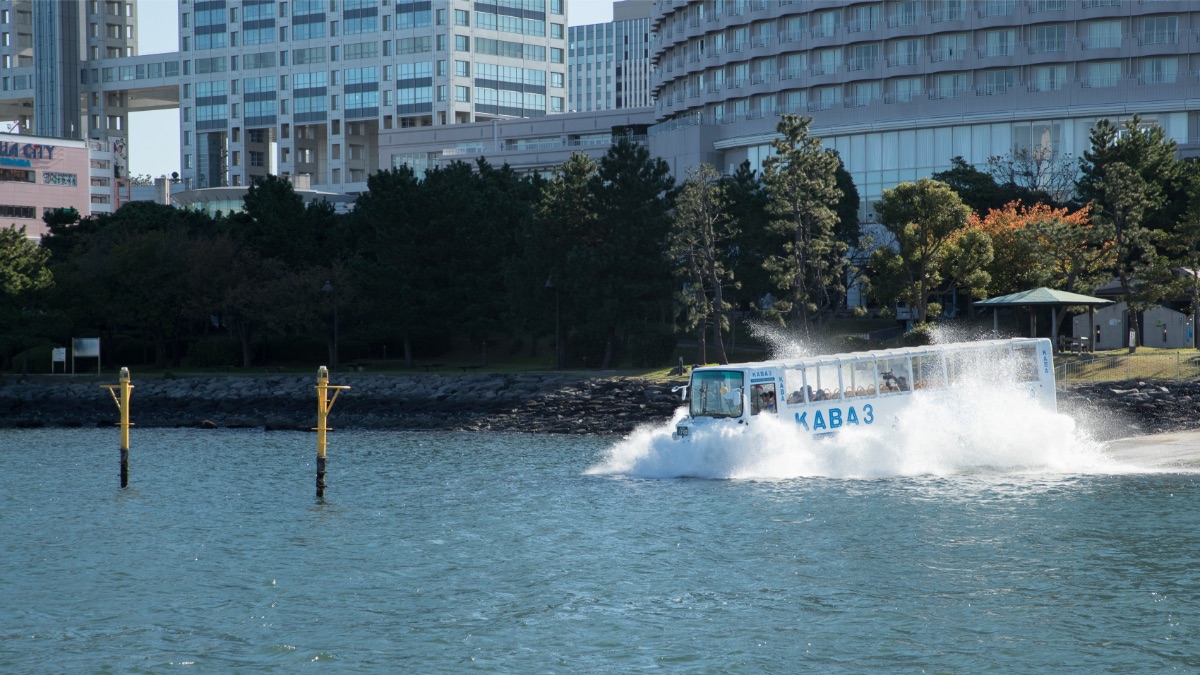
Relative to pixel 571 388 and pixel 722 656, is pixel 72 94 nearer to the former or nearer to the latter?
pixel 571 388

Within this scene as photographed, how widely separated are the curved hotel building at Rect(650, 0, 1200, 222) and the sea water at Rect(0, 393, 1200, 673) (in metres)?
61.0

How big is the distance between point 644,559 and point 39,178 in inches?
5751

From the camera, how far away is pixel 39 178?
15688 centimetres

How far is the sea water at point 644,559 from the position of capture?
2239cm

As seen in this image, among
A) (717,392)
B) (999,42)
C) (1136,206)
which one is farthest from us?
(999,42)

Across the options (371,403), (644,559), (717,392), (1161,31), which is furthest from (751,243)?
(644,559)

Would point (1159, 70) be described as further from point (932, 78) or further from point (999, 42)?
point (932, 78)

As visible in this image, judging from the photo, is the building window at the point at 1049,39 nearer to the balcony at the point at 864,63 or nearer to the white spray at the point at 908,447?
the balcony at the point at 864,63

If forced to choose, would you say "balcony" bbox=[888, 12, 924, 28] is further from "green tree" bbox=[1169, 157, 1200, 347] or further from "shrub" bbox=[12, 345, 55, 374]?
"shrub" bbox=[12, 345, 55, 374]

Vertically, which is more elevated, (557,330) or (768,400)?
(557,330)

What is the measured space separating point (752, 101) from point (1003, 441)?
266ft

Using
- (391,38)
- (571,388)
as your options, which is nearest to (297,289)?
(571,388)

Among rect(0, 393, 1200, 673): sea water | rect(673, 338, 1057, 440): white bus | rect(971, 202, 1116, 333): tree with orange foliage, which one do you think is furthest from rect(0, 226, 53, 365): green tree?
rect(971, 202, 1116, 333): tree with orange foliage

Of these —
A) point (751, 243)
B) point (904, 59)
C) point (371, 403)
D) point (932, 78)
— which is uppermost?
point (904, 59)
